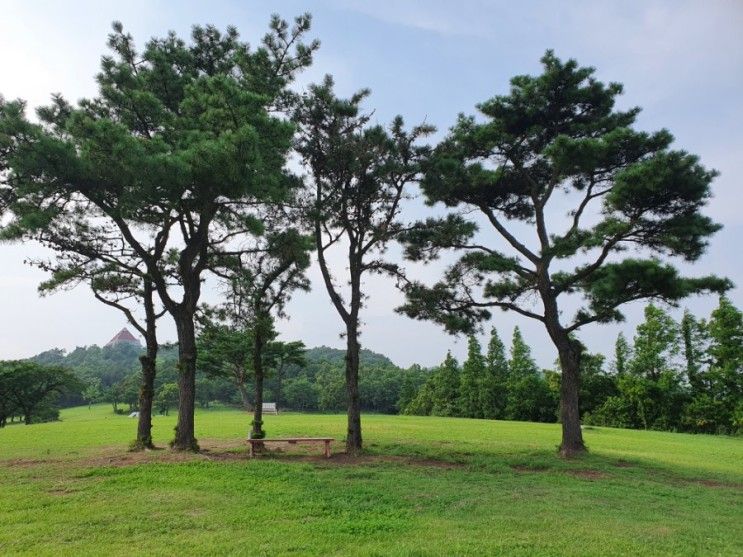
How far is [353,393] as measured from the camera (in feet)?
44.0

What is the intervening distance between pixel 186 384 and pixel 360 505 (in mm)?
6880

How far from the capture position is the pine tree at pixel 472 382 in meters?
42.3

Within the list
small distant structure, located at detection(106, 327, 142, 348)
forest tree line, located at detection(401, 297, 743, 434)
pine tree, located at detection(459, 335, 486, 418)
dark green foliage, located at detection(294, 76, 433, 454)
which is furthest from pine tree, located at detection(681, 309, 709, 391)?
small distant structure, located at detection(106, 327, 142, 348)

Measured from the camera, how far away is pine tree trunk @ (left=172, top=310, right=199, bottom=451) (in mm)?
12086

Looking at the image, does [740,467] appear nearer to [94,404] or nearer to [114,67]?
[114,67]

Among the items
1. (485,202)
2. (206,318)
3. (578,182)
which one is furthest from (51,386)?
(578,182)

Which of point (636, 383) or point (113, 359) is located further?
point (113, 359)

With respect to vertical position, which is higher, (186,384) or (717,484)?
(186,384)

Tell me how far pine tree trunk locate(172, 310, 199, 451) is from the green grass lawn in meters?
0.57

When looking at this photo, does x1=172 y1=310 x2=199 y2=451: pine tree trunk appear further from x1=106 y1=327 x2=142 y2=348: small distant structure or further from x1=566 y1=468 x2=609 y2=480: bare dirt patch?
x1=106 y1=327 x2=142 y2=348: small distant structure

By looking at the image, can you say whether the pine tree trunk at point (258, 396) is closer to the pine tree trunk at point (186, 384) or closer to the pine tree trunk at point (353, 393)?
the pine tree trunk at point (186, 384)

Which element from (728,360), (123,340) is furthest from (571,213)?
(123,340)

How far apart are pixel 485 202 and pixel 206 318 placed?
8768 millimetres

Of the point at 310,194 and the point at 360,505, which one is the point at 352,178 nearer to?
the point at 310,194
